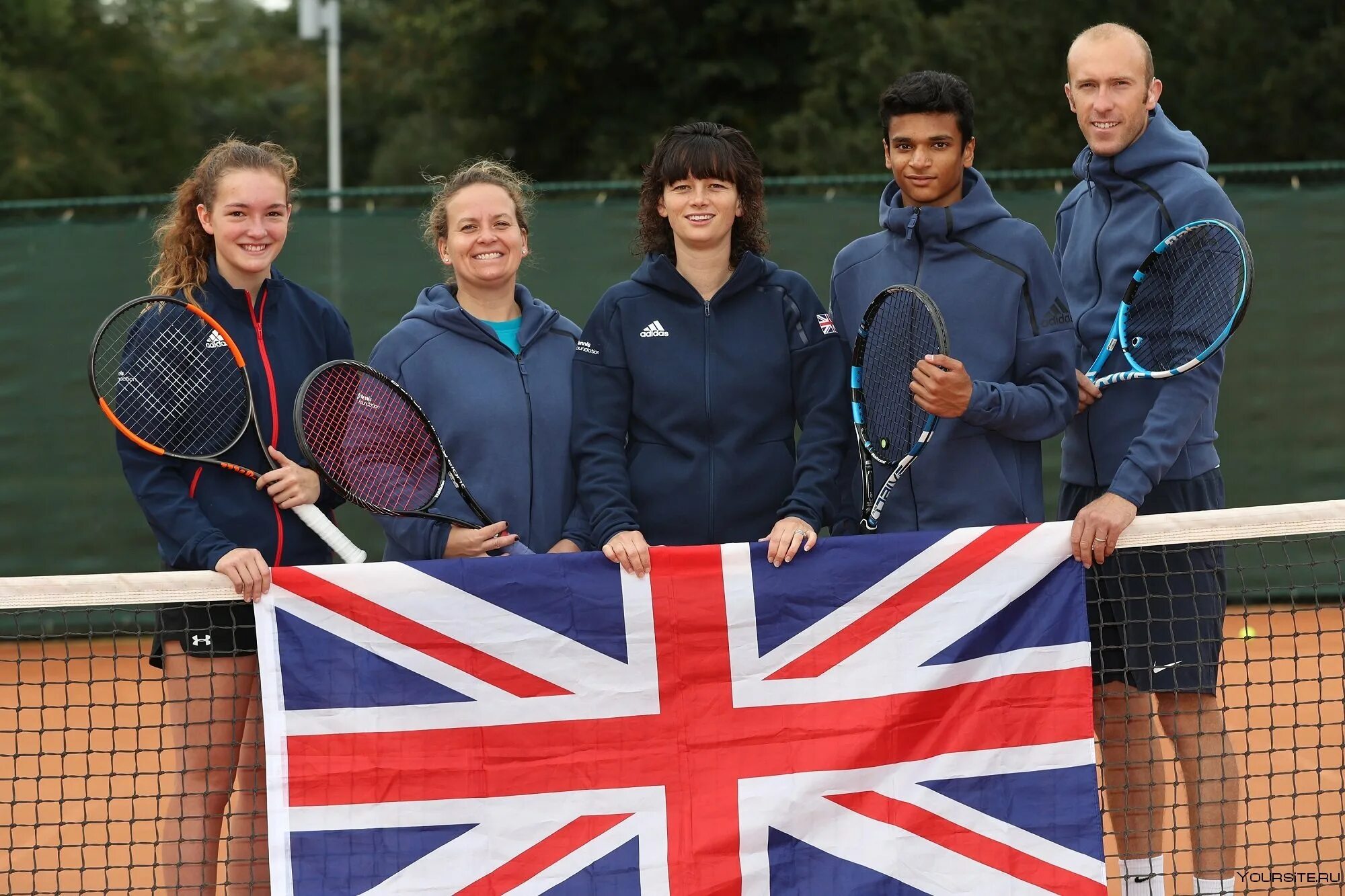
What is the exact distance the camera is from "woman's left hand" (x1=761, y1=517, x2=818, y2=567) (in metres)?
3.09

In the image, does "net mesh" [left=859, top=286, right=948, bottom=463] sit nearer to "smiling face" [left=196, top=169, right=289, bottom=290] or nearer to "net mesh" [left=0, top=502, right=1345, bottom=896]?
"net mesh" [left=0, top=502, right=1345, bottom=896]

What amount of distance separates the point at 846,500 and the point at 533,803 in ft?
3.14

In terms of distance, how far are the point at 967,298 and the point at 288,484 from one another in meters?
1.48

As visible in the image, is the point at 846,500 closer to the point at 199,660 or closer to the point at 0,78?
the point at 199,660

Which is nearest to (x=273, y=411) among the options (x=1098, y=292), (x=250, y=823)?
(x=250, y=823)

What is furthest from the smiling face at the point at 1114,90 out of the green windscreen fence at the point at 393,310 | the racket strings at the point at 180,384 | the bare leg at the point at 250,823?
the green windscreen fence at the point at 393,310

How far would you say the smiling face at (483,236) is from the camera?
3363 mm

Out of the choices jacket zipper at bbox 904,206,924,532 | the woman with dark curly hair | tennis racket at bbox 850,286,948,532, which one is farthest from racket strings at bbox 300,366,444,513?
jacket zipper at bbox 904,206,924,532

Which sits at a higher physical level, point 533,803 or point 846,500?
point 846,500

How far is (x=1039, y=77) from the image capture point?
1377 centimetres

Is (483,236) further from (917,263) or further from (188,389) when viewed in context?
(917,263)

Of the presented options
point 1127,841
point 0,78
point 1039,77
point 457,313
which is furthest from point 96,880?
point 0,78

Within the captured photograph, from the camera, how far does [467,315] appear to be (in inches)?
133

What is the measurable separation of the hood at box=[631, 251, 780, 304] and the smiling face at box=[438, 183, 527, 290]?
0.30 m
